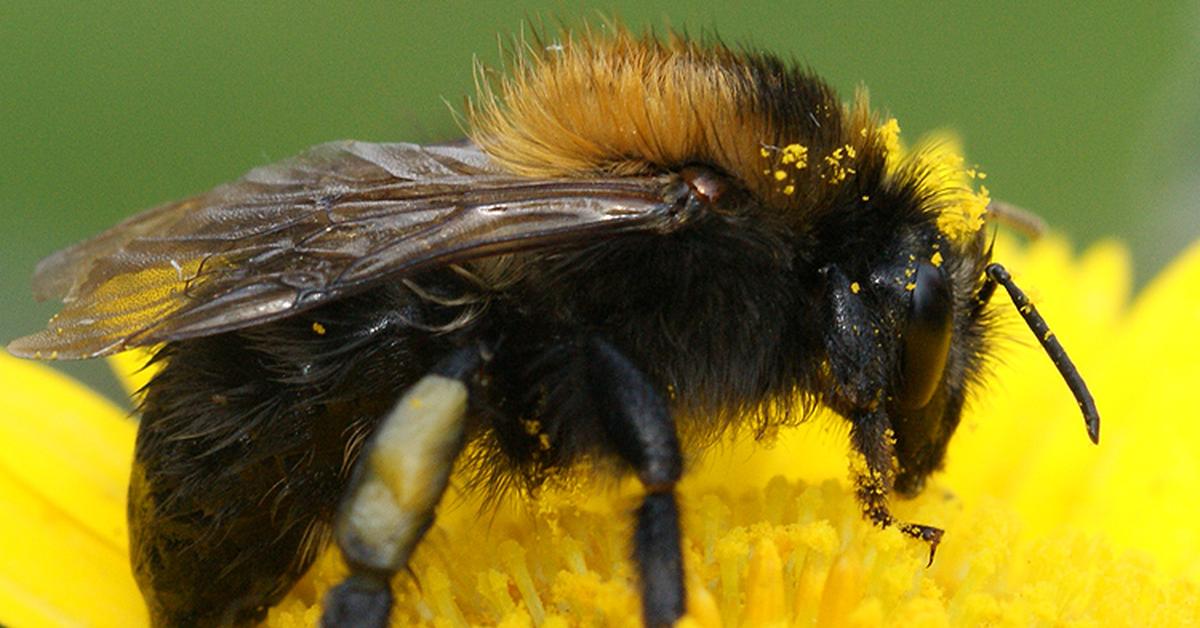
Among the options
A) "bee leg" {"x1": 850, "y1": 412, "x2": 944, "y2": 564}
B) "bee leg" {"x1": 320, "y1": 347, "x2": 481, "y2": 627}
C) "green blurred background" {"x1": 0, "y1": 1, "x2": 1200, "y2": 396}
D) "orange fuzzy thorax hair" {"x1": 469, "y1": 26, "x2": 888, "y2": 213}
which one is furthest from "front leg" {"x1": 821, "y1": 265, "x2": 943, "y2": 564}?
"green blurred background" {"x1": 0, "y1": 1, "x2": 1200, "y2": 396}

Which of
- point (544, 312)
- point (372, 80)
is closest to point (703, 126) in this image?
point (544, 312)

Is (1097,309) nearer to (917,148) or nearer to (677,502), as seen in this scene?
(917,148)

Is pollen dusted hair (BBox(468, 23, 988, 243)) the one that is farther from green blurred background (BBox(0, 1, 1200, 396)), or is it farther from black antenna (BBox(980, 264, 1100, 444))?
green blurred background (BBox(0, 1, 1200, 396))

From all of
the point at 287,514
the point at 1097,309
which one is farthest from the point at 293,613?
the point at 1097,309

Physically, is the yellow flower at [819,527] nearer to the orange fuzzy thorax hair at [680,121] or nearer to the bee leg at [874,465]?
the bee leg at [874,465]

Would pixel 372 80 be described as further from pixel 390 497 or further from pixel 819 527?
pixel 390 497
